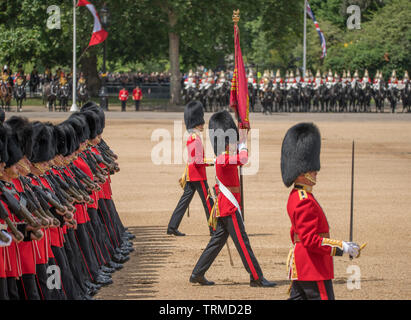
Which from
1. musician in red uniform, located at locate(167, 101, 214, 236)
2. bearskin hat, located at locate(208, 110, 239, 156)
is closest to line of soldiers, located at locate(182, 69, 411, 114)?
musician in red uniform, located at locate(167, 101, 214, 236)

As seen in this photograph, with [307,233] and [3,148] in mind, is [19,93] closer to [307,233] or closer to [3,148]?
[3,148]

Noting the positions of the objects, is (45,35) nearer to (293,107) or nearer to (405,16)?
(293,107)

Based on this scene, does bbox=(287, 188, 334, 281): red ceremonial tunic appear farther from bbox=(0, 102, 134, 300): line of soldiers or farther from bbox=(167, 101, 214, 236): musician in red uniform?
bbox=(167, 101, 214, 236): musician in red uniform

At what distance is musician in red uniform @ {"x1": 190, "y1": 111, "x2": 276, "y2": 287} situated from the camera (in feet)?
28.2

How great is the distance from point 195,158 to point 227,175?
2.12 metres

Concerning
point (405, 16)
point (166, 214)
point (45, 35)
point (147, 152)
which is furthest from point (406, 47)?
point (166, 214)

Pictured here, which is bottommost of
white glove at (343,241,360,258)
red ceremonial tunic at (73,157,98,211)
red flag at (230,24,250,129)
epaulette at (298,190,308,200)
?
white glove at (343,241,360,258)

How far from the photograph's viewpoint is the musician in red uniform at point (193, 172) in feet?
36.1

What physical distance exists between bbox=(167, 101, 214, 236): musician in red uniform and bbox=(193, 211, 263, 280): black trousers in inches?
89.8

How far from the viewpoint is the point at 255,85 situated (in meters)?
42.2

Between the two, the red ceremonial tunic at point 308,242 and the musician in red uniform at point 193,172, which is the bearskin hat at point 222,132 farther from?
the red ceremonial tunic at point 308,242

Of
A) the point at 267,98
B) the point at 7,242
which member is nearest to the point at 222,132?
the point at 7,242

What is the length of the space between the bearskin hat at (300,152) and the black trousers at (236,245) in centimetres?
229

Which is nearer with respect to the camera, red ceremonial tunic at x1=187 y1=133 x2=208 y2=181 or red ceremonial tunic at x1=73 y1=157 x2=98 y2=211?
red ceremonial tunic at x1=73 y1=157 x2=98 y2=211
